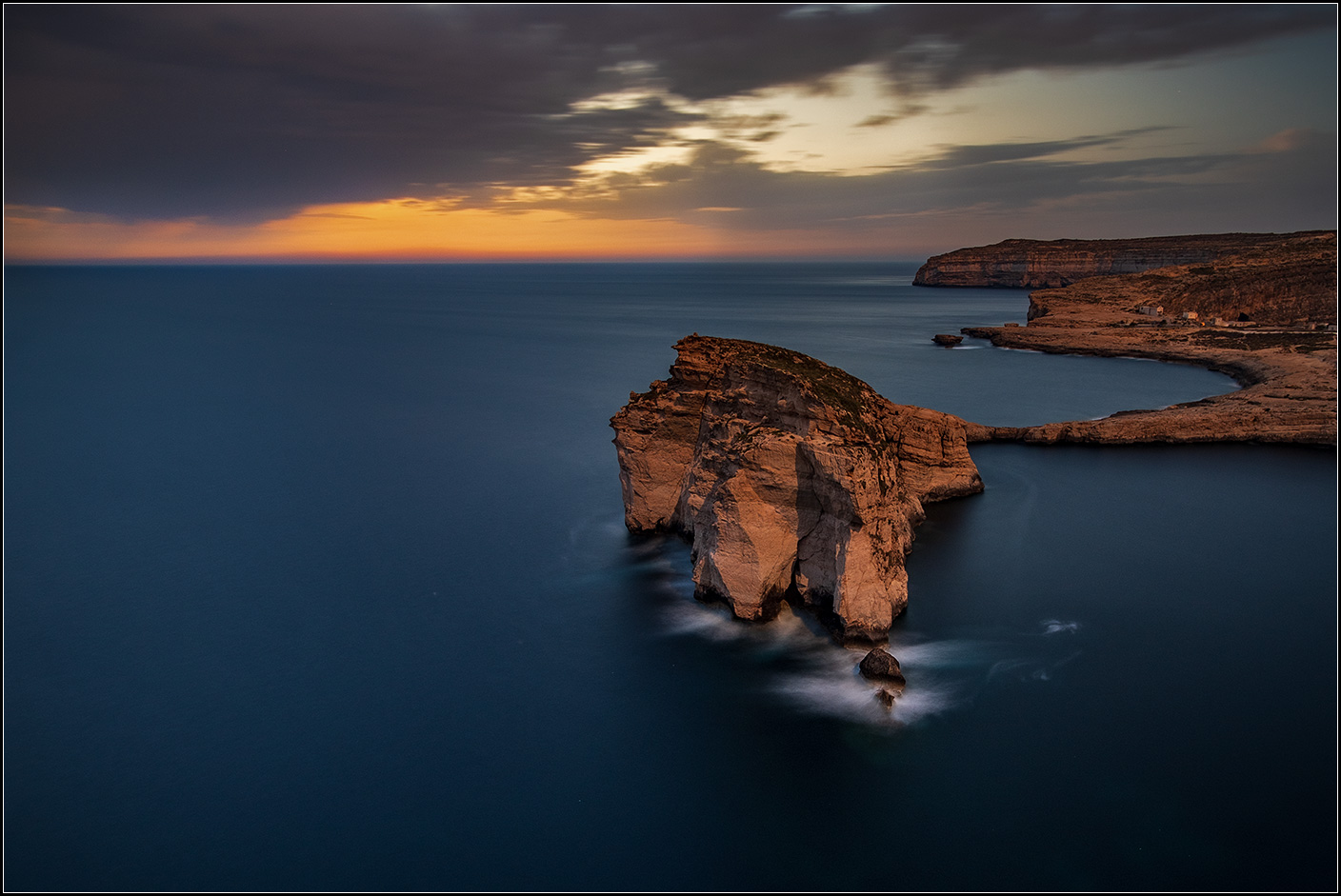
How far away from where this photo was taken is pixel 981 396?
64.6 m

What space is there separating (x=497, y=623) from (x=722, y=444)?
980cm

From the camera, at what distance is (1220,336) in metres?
80.5

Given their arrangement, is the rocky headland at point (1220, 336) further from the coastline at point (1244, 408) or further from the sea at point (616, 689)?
the sea at point (616, 689)

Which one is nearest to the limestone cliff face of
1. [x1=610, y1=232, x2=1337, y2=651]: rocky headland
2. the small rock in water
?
[x1=610, y1=232, x2=1337, y2=651]: rocky headland

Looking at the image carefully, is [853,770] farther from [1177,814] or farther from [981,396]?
[981,396]

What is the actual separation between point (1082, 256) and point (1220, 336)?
9771 centimetres

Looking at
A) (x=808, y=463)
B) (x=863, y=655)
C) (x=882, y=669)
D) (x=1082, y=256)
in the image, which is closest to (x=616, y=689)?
(x=863, y=655)

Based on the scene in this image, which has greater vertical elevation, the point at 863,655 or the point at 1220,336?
the point at 1220,336

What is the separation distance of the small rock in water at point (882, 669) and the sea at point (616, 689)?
49cm

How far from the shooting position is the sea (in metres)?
16.7

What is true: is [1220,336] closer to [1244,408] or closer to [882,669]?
[1244,408]

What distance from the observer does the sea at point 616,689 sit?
656 inches

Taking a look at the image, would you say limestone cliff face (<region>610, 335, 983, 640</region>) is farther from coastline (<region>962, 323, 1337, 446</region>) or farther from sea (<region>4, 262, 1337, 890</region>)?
coastline (<region>962, 323, 1337, 446</region>)

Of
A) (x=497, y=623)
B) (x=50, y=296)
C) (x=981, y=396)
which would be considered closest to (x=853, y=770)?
(x=497, y=623)
